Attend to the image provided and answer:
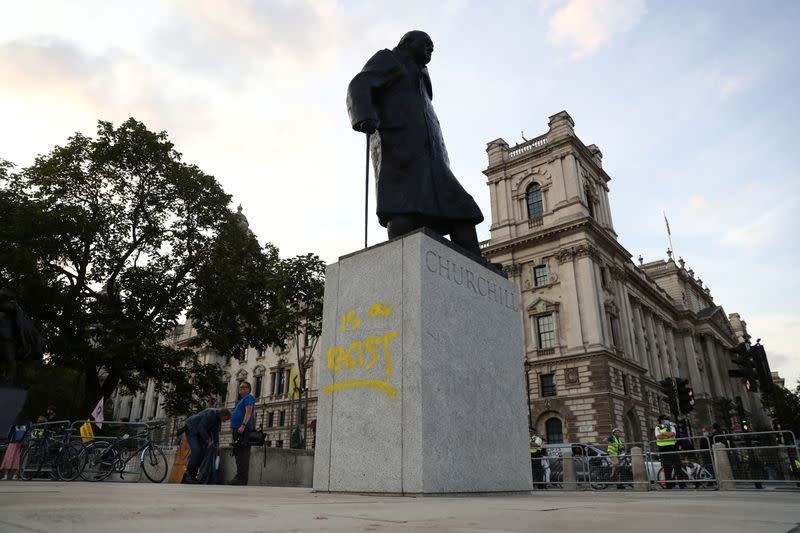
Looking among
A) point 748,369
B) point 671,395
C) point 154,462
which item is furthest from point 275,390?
point 748,369

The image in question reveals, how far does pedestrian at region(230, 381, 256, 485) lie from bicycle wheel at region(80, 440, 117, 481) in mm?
2241

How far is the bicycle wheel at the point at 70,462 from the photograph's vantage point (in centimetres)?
848

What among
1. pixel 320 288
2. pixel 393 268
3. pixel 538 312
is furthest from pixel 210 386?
pixel 538 312

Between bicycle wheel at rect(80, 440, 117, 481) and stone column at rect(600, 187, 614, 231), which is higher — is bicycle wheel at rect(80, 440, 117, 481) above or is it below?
below

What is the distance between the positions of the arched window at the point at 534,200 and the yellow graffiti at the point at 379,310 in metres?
33.1

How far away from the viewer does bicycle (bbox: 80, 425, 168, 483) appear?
848cm

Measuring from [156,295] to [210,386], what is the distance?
386cm

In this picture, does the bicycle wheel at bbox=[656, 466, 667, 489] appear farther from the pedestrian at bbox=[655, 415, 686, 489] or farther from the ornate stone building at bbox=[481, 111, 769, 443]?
the ornate stone building at bbox=[481, 111, 769, 443]

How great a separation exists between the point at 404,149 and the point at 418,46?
1.39 metres

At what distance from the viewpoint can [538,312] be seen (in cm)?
3353

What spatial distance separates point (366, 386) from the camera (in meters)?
4.40

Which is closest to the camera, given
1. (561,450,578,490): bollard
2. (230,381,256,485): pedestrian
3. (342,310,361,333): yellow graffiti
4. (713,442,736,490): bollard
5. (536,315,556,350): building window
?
(342,310,361,333): yellow graffiti

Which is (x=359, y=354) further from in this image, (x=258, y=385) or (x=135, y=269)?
(x=258, y=385)

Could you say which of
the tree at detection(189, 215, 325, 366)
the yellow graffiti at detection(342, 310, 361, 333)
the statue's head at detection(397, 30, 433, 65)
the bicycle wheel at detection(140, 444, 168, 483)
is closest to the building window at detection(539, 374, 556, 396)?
the tree at detection(189, 215, 325, 366)
